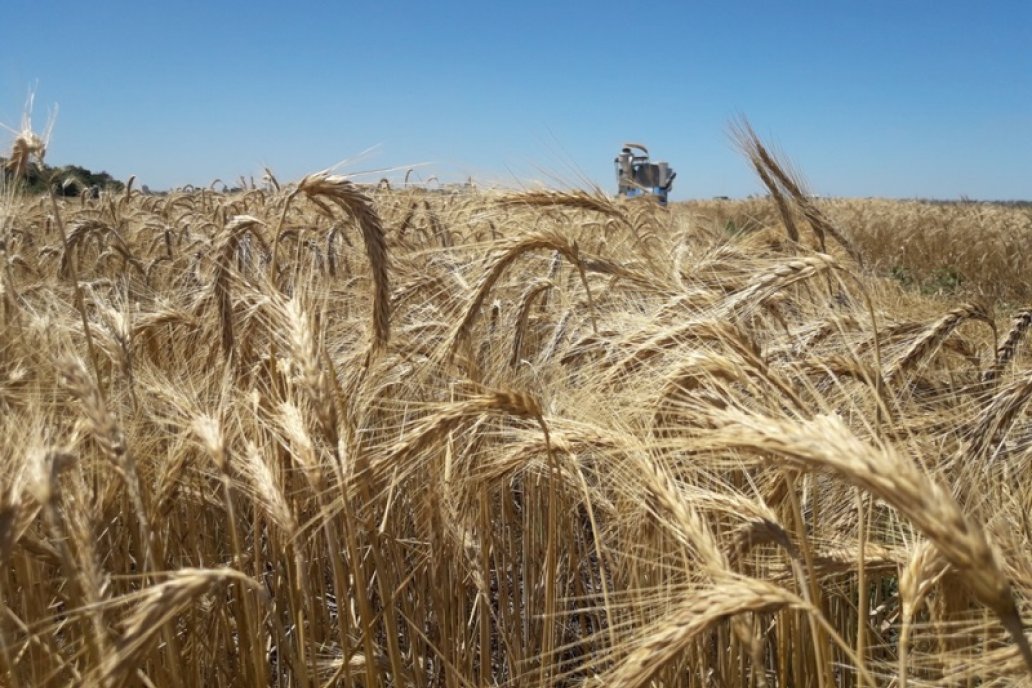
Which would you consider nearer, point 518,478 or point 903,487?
point 903,487

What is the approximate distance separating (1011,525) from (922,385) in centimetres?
81

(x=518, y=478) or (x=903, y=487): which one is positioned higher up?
(x=903, y=487)

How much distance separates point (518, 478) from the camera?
2.56 meters

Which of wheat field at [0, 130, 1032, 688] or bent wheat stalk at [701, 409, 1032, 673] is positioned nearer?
bent wheat stalk at [701, 409, 1032, 673]

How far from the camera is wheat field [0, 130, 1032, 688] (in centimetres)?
106

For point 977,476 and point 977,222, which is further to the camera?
point 977,222

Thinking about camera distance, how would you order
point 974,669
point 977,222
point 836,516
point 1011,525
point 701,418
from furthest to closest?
point 977,222
point 836,516
point 1011,525
point 701,418
point 974,669

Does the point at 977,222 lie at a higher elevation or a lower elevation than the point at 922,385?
higher

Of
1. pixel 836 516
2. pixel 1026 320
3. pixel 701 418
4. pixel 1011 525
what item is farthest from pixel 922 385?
pixel 701 418

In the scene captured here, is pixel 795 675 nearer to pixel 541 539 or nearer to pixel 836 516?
pixel 836 516

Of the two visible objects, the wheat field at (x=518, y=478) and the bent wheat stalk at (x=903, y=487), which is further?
the wheat field at (x=518, y=478)

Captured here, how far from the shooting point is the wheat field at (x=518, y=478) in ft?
3.48

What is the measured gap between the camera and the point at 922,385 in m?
2.18

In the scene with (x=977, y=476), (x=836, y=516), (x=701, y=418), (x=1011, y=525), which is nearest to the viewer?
(x=701, y=418)
